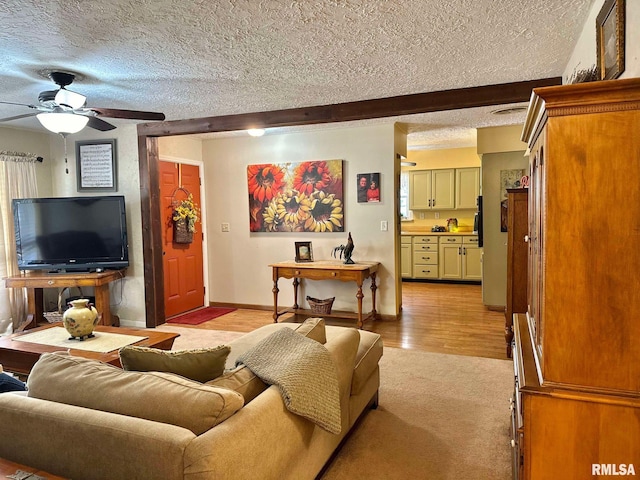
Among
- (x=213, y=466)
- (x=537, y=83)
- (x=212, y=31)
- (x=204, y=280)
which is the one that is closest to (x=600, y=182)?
(x=213, y=466)

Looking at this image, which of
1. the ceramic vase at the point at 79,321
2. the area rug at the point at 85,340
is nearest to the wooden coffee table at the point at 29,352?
the area rug at the point at 85,340

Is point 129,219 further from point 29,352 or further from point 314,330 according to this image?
point 314,330

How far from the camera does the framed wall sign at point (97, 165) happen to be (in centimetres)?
506

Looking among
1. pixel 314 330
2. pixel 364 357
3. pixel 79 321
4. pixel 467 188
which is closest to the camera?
pixel 314 330

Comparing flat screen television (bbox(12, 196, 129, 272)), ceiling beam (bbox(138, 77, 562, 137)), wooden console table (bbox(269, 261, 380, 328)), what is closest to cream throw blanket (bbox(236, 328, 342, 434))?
ceiling beam (bbox(138, 77, 562, 137))

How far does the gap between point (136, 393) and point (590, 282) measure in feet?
4.89

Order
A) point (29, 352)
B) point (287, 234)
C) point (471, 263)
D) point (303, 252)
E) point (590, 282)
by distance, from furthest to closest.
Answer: point (471, 263), point (287, 234), point (303, 252), point (29, 352), point (590, 282)

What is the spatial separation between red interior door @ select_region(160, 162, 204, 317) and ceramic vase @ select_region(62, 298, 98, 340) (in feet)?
7.95

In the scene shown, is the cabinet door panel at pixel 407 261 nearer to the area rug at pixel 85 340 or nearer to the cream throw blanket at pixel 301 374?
the area rug at pixel 85 340

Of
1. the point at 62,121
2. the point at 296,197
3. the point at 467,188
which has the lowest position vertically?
the point at 296,197

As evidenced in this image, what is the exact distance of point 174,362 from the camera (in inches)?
64.6

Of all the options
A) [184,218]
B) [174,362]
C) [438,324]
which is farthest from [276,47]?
[438,324]

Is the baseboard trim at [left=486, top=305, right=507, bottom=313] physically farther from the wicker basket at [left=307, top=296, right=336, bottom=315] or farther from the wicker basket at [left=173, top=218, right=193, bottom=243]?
the wicker basket at [left=173, top=218, right=193, bottom=243]

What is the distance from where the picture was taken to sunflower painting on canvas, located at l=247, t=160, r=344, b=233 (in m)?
5.38
